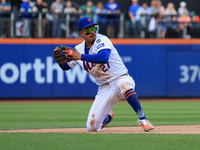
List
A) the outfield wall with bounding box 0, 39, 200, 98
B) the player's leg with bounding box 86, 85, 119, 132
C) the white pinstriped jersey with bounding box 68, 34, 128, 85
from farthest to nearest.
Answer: the outfield wall with bounding box 0, 39, 200, 98
the player's leg with bounding box 86, 85, 119, 132
the white pinstriped jersey with bounding box 68, 34, 128, 85

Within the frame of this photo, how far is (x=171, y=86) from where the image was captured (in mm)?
16938

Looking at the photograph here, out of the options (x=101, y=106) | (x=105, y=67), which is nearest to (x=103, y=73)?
(x=105, y=67)

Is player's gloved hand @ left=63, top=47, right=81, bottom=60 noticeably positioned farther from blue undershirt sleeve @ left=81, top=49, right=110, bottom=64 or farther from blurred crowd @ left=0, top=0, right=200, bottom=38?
blurred crowd @ left=0, top=0, right=200, bottom=38

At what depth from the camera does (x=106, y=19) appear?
16219 mm

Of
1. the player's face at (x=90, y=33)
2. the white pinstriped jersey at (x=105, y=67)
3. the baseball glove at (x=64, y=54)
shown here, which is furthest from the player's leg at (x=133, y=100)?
the baseball glove at (x=64, y=54)

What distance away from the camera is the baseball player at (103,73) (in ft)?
23.3

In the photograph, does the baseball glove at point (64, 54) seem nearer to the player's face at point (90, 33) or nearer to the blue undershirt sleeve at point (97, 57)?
the blue undershirt sleeve at point (97, 57)

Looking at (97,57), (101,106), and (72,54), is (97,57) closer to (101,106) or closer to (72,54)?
(72,54)

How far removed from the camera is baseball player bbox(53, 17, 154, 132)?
7.11 meters

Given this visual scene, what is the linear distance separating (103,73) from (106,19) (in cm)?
904

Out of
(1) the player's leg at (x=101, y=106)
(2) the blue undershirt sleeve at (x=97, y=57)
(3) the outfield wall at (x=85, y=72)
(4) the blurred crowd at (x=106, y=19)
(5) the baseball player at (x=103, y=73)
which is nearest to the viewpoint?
(2) the blue undershirt sleeve at (x=97, y=57)
